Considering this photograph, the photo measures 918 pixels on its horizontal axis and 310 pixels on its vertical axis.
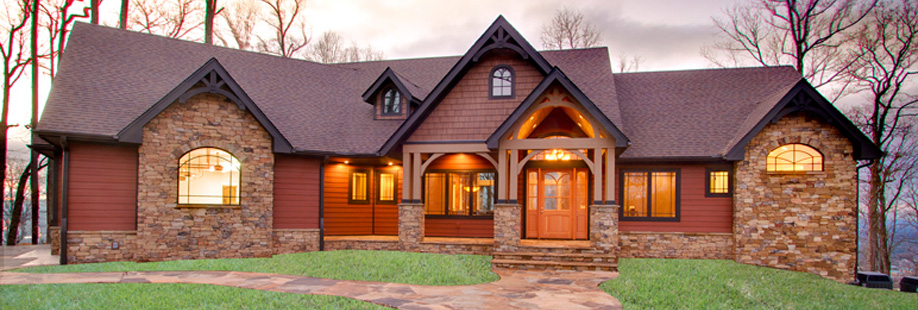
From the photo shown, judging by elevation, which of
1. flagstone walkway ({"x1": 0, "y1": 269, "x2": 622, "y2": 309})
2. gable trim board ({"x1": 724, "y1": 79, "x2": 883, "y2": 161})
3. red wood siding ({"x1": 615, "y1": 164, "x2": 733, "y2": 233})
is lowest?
flagstone walkway ({"x1": 0, "y1": 269, "x2": 622, "y2": 309})

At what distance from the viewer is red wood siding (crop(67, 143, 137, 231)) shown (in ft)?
41.5

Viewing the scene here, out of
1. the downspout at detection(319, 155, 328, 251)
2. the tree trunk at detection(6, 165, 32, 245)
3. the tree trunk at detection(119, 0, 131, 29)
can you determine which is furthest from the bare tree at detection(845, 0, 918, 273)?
the tree trunk at detection(6, 165, 32, 245)

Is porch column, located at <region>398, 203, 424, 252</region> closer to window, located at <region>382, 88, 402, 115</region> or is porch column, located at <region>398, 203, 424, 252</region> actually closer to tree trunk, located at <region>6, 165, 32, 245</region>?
window, located at <region>382, 88, 402, 115</region>

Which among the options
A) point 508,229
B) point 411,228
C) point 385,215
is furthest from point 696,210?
point 385,215

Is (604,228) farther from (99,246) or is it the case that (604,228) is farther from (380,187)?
(99,246)

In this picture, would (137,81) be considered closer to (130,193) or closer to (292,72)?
(130,193)

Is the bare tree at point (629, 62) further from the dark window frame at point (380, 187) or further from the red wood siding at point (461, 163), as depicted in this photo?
the dark window frame at point (380, 187)

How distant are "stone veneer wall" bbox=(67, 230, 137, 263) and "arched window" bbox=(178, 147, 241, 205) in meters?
1.40

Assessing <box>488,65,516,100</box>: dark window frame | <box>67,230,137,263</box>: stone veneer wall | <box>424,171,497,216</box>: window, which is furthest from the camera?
<box>424,171,497,216</box>: window

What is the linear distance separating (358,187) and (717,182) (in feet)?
32.5

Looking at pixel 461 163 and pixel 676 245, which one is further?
pixel 461 163

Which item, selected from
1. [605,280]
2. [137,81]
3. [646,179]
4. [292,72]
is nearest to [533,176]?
[646,179]

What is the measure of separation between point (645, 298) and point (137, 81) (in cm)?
1362

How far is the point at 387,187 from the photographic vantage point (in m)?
17.3
